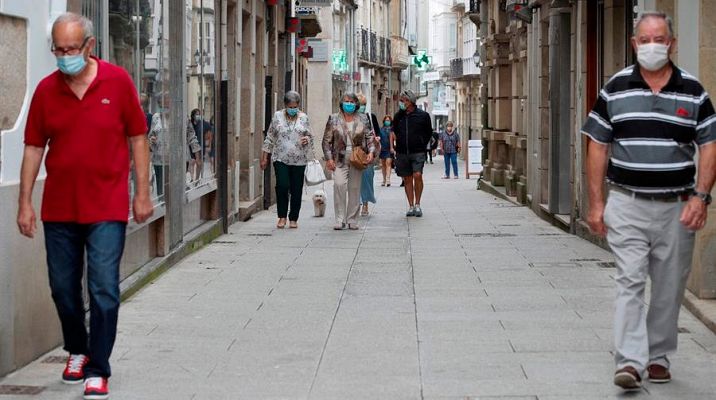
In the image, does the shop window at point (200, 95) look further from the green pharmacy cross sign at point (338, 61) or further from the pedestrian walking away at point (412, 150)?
the green pharmacy cross sign at point (338, 61)

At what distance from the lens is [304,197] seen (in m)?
27.3

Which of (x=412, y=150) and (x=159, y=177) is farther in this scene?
(x=412, y=150)

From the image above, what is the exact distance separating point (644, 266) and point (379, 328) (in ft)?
8.72

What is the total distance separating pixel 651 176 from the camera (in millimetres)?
7348

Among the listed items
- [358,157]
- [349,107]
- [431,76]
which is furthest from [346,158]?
[431,76]

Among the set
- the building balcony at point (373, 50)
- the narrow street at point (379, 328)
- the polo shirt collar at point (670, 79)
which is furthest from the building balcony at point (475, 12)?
the polo shirt collar at point (670, 79)

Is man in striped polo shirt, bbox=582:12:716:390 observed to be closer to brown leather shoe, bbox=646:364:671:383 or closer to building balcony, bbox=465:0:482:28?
brown leather shoe, bbox=646:364:671:383

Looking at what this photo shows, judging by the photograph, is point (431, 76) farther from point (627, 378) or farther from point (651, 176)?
point (627, 378)

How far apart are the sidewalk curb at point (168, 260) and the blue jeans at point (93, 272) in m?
3.49

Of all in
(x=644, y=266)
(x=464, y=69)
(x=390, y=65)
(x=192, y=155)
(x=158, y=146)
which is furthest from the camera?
(x=464, y=69)

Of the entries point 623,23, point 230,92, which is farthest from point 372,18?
point 623,23

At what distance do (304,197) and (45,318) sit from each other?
18730mm

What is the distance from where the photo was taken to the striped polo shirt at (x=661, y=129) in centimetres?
734

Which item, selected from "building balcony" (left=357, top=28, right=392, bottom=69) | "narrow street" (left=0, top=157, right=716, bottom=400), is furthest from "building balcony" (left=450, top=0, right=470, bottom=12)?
"narrow street" (left=0, top=157, right=716, bottom=400)
